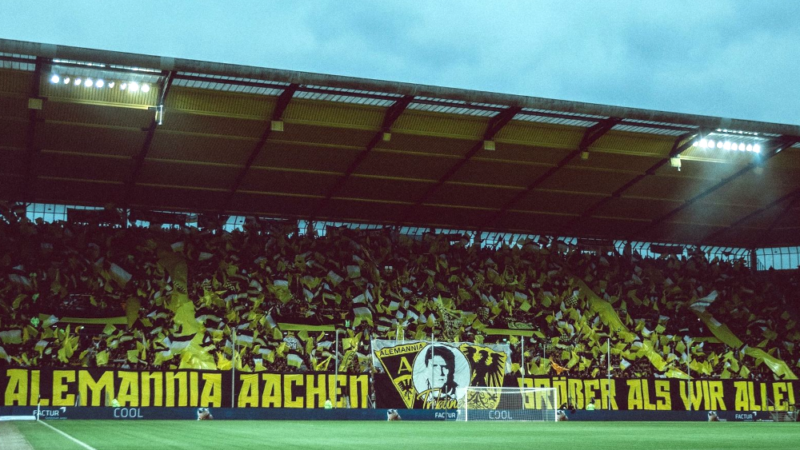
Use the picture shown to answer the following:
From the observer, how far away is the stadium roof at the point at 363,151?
29.0m

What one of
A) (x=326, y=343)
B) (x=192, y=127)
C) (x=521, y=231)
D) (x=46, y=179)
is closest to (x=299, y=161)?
(x=192, y=127)

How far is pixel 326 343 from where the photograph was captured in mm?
36688

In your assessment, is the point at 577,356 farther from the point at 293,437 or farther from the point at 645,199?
the point at 293,437

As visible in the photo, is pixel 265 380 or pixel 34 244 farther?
pixel 34 244

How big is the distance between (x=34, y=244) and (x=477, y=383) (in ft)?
64.0

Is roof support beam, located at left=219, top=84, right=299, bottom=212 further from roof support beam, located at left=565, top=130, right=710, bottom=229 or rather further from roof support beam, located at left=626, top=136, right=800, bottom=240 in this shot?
roof support beam, located at left=626, top=136, right=800, bottom=240

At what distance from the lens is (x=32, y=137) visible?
3216 centimetres

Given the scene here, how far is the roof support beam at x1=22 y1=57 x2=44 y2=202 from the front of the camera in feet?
90.0

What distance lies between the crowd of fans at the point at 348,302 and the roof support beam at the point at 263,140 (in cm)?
201

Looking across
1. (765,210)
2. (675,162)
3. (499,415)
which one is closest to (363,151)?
(499,415)

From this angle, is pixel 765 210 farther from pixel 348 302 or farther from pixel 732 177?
pixel 348 302

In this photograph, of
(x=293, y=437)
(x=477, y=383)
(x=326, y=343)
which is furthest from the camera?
(x=326, y=343)

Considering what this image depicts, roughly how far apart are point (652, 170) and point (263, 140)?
1739 centimetres

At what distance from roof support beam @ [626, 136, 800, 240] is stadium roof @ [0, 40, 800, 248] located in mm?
94
